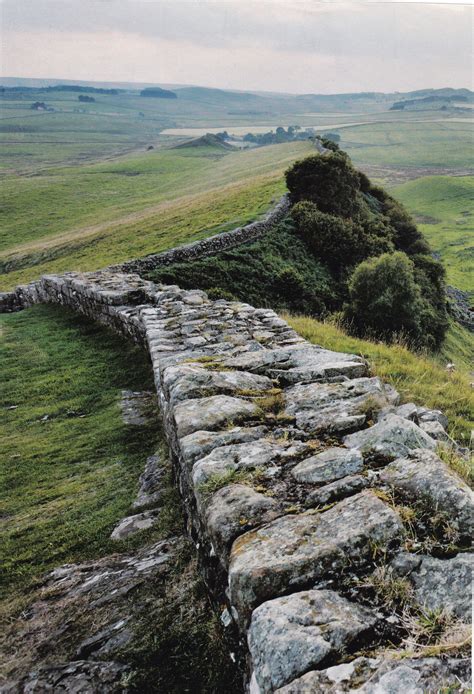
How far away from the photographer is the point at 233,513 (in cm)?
331

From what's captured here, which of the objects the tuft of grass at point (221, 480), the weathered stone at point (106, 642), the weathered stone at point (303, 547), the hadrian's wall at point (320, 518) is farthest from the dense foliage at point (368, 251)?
the weathered stone at point (106, 642)

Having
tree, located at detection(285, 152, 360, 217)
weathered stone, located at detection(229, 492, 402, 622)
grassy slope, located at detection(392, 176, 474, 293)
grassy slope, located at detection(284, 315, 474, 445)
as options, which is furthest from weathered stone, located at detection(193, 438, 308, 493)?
grassy slope, located at detection(392, 176, 474, 293)

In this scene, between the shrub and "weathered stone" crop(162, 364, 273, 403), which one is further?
the shrub

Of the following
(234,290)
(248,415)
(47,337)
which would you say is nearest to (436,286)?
(234,290)

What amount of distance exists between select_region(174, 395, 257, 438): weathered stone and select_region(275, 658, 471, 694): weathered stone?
8.41 ft

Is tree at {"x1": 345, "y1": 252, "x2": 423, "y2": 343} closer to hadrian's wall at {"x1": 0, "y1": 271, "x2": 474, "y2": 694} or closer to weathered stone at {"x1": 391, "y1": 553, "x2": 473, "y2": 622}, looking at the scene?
hadrian's wall at {"x1": 0, "y1": 271, "x2": 474, "y2": 694}

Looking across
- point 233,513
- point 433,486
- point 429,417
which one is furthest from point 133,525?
point 429,417

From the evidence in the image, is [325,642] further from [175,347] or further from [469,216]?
[469,216]

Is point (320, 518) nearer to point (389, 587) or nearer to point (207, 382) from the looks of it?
point (389, 587)

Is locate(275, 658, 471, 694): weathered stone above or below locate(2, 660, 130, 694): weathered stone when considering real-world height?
above

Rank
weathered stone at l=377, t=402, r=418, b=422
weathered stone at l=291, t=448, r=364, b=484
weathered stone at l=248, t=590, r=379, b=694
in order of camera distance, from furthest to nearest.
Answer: weathered stone at l=377, t=402, r=418, b=422 → weathered stone at l=291, t=448, r=364, b=484 → weathered stone at l=248, t=590, r=379, b=694

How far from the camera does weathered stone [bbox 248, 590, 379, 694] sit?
89.4 inches

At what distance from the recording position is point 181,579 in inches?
150

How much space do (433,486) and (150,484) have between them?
3275mm
